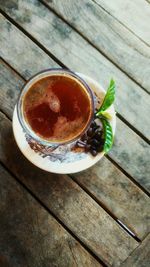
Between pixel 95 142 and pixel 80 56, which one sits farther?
pixel 80 56

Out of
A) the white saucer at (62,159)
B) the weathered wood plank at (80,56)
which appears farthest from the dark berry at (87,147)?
the weathered wood plank at (80,56)

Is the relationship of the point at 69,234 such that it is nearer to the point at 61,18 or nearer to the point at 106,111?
the point at 106,111

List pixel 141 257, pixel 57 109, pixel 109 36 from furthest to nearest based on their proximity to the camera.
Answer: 1. pixel 109 36
2. pixel 141 257
3. pixel 57 109

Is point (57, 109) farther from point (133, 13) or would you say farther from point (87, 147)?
point (133, 13)

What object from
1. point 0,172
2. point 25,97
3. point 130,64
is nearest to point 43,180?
point 0,172

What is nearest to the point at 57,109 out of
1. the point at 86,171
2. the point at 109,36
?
the point at 86,171

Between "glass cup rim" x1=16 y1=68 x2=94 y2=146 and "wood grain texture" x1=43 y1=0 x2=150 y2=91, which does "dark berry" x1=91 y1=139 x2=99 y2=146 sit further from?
"wood grain texture" x1=43 y1=0 x2=150 y2=91

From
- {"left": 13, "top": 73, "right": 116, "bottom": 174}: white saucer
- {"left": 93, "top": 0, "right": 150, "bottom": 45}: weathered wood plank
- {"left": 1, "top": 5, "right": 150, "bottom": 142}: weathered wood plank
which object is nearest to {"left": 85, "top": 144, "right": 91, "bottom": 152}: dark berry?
{"left": 13, "top": 73, "right": 116, "bottom": 174}: white saucer
